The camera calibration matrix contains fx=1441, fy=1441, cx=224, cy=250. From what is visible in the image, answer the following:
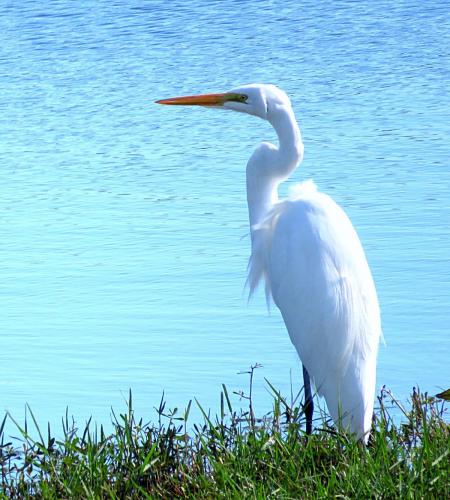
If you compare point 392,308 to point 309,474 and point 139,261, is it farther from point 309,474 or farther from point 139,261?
point 309,474

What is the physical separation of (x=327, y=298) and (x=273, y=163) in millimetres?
630

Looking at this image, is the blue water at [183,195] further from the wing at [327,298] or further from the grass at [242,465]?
the grass at [242,465]

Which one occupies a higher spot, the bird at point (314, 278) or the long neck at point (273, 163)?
the long neck at point (273, 163)

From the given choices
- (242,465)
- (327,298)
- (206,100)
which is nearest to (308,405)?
(327,298)

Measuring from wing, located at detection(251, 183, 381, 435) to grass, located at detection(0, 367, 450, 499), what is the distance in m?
0.37

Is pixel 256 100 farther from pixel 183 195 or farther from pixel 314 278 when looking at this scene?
pixel 183 195

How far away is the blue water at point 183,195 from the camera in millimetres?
5109

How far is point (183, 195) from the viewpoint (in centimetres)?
727

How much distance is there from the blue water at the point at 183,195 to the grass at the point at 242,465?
39.7 inches

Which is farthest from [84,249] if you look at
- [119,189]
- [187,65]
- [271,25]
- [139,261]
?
[271,25]

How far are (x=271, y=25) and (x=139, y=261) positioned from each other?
7460mm

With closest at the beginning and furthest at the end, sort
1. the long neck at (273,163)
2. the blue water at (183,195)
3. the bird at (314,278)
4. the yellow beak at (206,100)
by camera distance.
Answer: the bird at (314,278) → the long neck at (273,163) → the yellow beak at (206,100) → the blue water at (183,195)

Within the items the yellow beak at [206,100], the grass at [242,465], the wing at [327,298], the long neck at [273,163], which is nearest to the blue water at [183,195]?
the wing at [327,298]

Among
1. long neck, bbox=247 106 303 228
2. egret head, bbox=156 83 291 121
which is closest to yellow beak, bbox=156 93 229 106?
egret head, bbox=156 83 291 121
